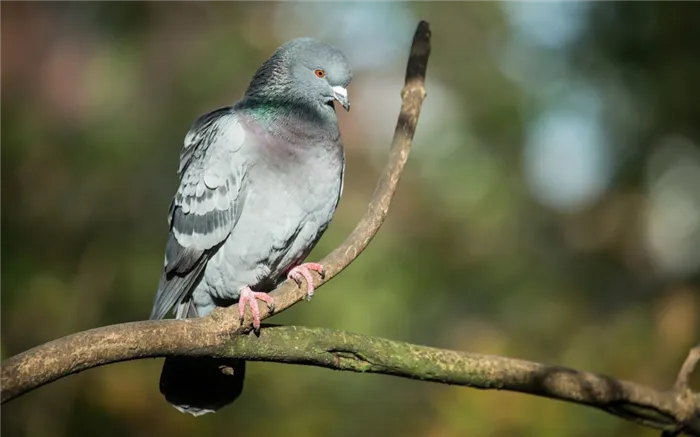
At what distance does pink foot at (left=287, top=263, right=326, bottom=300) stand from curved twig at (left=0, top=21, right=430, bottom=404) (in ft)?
0.10

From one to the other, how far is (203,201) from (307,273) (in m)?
0.68

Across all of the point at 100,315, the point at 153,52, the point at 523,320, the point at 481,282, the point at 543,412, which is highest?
the point at 153,52

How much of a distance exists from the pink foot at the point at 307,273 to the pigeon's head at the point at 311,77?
96cm

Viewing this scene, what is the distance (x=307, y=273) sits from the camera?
3.82 meters

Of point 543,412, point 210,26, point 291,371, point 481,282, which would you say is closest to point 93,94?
point 210,26

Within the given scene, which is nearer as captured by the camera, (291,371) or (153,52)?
(291,371)

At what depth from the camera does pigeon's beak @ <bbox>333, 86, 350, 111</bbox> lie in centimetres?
429

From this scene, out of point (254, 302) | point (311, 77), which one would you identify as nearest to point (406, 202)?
point (311, 77)

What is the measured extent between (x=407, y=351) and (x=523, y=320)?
15.6 feet

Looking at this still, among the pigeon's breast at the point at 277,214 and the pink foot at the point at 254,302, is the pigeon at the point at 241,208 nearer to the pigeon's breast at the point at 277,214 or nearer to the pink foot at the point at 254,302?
the pigeon's breast at the point at 277,214

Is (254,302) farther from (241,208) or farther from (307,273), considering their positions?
(241,208)

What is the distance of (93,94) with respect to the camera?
7.91 metres

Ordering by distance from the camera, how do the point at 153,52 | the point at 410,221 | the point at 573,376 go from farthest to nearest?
the point at 410,221 < the point at 153,52 < the point at 573,376

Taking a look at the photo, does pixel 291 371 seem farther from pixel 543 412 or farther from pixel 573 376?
pixel 573 376
